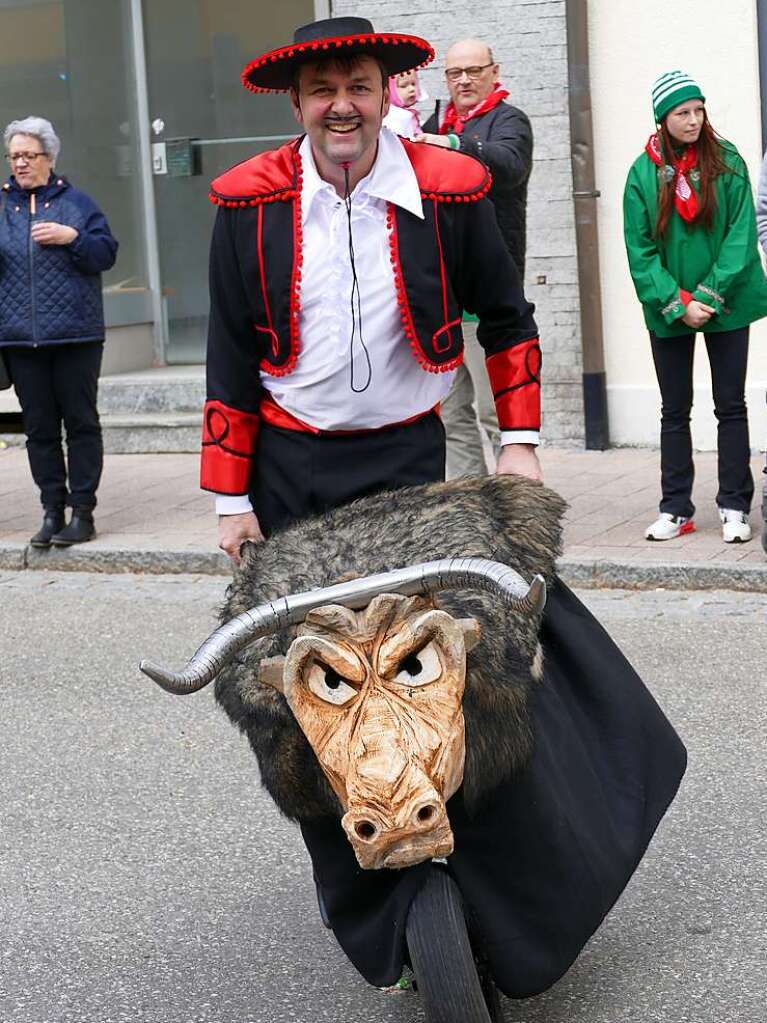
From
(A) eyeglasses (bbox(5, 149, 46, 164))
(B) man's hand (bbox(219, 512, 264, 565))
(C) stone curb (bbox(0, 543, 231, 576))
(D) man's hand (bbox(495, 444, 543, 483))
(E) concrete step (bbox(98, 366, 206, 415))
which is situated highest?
(A) eyeglasses (bbox(5, 149, 46, 164))

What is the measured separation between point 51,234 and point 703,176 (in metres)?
3.17

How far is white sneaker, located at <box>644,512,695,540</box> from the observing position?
8070 millimetres

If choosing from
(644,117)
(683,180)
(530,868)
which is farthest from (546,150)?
(530,868)

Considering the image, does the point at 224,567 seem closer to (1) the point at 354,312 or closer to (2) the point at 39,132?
(2) the point at 39,132

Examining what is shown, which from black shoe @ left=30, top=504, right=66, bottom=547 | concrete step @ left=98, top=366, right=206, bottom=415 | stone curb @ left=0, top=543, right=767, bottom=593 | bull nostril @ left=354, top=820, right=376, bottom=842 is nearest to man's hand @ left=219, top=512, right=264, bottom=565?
bull nostril @ left=354, top=820, right=376, bottom=842

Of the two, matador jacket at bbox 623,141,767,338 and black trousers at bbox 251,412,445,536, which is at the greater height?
matador jacket at bbox 623,141,767,338

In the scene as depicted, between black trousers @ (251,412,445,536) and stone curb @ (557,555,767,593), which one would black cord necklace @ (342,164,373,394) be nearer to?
black trousers @ (251,412,445,536)

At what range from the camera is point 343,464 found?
13.2 ft

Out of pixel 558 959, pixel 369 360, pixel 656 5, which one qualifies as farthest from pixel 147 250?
pixel 558 959

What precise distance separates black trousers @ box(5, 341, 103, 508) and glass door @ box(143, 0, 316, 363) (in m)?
3.95

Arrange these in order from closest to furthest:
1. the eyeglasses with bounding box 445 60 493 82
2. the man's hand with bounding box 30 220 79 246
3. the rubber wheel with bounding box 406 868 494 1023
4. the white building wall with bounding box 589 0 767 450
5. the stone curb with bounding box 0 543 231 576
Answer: the rubber wheel with bounding box 406 868 494 1023, the eyeglasses with bounding box 445 60 493 82, the stone curb with bounding box 0 543 231 576, the man's hand with bounding box 30 220 79 246, the white building wall with bounding box 589 0 767 450

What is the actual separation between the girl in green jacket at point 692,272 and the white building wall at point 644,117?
6.88ft

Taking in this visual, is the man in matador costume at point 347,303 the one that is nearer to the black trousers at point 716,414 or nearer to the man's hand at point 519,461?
the man's hand at point 519,461

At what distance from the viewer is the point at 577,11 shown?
1034 cm
